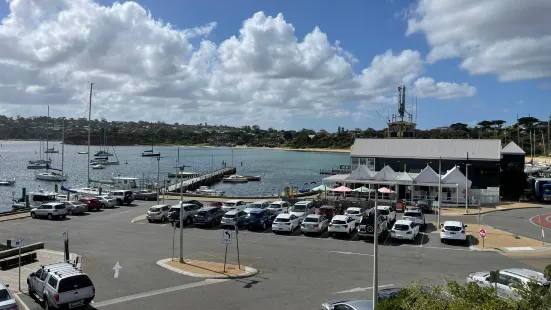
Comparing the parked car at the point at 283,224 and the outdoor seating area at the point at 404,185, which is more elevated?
the outdoor seating area at the point at 404,185

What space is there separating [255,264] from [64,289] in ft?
32.9

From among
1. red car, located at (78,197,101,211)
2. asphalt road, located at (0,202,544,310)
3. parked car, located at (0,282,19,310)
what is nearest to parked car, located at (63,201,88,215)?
red car, located at (78,197,101,211)

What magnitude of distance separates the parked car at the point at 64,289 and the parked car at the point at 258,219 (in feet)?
58.3

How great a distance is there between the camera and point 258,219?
34.0m

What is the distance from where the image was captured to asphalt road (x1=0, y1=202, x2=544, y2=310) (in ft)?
58.6

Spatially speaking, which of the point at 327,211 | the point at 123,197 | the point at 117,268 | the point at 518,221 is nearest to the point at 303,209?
the point at 327,211

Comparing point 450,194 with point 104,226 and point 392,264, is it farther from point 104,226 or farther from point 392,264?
point 104,226

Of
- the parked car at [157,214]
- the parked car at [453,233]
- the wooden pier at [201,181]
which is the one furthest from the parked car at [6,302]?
the wooden pier at [201,181]

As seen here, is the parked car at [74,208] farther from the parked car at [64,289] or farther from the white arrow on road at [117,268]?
the parked car at [64,289]

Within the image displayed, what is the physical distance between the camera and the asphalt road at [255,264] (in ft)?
58.6

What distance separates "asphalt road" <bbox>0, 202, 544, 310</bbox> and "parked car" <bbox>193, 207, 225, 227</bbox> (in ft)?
2.23

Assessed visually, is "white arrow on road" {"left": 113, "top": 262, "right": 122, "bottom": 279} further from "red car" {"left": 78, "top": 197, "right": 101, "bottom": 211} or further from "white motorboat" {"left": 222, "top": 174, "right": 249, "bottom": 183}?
"white motorboat" {"left": 222, "top": 174, "right": 249, "bottom": 183}

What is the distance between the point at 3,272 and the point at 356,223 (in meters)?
22.9

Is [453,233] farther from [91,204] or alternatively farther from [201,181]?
[201,181]
